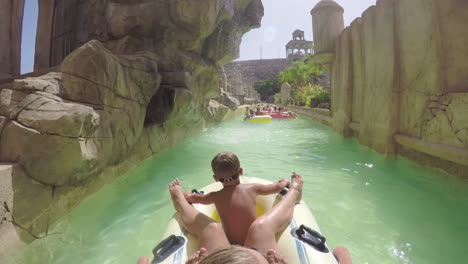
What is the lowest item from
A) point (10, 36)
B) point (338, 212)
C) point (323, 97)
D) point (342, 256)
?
point (338, 212)

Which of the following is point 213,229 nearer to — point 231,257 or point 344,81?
point 231,257

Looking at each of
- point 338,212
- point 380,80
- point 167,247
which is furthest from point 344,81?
point 167,247

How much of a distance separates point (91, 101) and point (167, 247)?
112 inches

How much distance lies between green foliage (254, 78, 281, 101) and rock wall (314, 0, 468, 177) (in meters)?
46.8

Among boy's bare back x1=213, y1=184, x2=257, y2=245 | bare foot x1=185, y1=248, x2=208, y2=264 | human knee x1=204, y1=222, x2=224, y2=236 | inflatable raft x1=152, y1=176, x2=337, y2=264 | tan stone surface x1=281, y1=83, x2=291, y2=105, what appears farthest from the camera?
tan stone surface x1=281, y1=83, x2=291, y2=105

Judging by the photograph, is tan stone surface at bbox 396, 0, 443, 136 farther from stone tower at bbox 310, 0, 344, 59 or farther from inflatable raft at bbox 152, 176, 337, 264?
stone tower at bbox 310, 0, 344, 59

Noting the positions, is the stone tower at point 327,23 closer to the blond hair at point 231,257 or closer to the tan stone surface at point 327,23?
the tan stone surface at point 327,23

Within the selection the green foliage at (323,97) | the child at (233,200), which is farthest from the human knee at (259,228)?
the green foliage at (323,97)

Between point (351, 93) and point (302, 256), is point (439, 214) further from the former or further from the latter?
point (351, 93)

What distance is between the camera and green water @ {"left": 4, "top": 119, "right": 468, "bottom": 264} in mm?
2471

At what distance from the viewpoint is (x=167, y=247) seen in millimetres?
1818

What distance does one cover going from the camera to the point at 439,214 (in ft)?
9.95

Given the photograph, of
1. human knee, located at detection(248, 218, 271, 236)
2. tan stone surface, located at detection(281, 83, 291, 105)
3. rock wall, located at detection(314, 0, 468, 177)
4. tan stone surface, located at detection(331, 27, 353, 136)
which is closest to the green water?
rock wall, located at detection(314, 0, 468, 177)

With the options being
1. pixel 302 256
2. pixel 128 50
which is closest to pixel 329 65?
pixel 128 50
